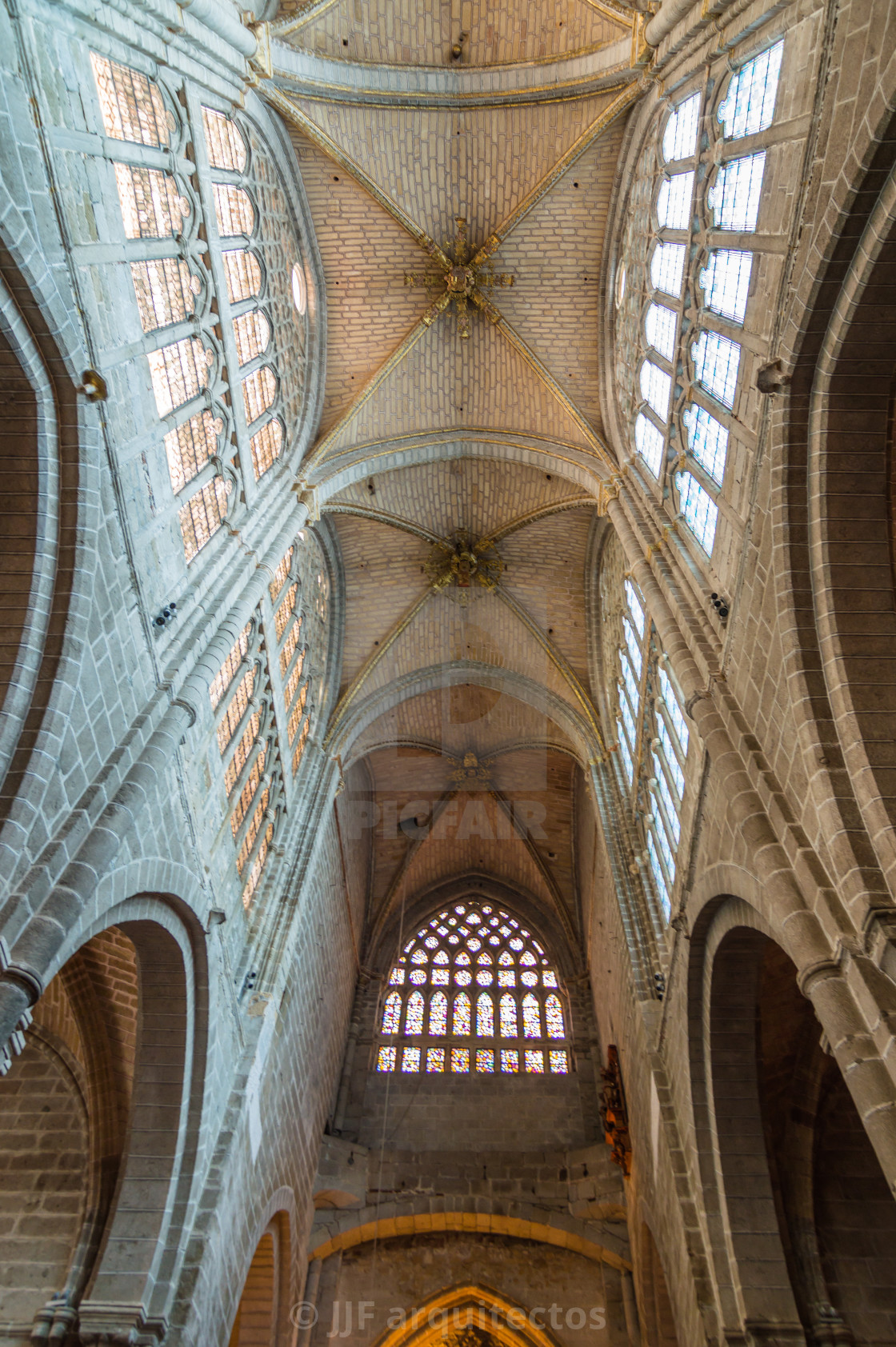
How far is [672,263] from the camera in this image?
1112cm

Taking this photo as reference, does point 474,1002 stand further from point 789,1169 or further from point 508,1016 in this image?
point 789,1169

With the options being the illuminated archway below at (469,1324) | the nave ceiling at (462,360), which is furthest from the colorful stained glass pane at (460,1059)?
the illuminated archway below at (469,1324)

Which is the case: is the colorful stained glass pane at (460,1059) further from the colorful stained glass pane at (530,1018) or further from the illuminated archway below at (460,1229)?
the illuminated archway below at (460,1229)

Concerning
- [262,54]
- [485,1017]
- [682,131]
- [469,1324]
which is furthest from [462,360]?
[469,1324]

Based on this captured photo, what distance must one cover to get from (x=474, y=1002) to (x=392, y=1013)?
1.92 meters

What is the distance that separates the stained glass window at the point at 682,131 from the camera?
10195 mm

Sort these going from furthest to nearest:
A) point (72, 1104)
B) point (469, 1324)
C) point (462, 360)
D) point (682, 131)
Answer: point (462, 360) → point (469, 1324) → point (682, 131) → point (72, 1104)

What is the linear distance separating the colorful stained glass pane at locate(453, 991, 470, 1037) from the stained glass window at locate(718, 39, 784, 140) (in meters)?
17.3

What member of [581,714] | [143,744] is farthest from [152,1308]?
[581,714]

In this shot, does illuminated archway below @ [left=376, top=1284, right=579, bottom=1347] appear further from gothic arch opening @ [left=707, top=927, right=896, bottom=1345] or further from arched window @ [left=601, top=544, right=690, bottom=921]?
arched window @ [left=601, top=544, right=690, bottom=921]

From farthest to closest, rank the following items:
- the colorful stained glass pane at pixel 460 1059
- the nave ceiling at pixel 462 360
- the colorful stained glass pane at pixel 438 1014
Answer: the colorful stained glass pane at pixel 438 1014, the colorful stained glass pane at pixel 460 1059, the nave ceiling at pixel 462 360

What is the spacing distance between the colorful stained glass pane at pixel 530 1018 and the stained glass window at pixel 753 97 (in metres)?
17.1

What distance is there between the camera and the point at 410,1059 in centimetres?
1834

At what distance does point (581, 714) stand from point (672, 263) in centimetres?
865
